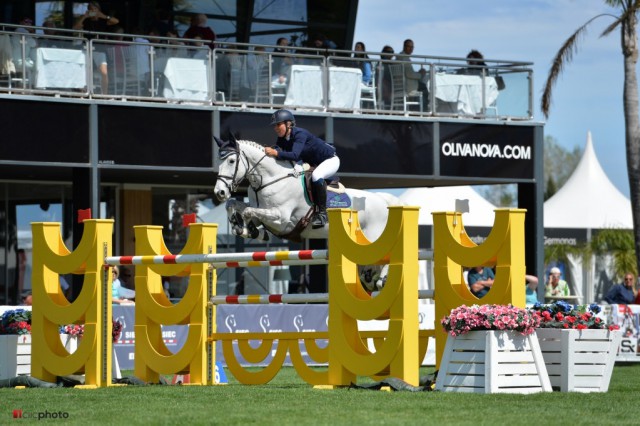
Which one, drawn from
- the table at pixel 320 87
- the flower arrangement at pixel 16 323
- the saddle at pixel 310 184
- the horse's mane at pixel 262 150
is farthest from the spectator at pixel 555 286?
the flower arrangement at pixel 16 323

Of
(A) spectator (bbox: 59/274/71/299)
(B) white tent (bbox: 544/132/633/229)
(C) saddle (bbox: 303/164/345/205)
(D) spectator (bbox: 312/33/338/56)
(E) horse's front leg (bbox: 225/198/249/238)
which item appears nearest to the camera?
(E) horse's front leg (bbox: 225/198/249/238)

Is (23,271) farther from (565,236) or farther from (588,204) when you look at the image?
(588,204)

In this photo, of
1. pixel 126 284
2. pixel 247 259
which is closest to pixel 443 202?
pixel 126 284

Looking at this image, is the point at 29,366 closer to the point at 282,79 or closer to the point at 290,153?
the point at 290,153

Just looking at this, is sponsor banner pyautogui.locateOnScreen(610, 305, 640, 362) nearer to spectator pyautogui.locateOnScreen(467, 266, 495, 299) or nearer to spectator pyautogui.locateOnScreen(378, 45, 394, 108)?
spectator pyautogui.locateOnScreen(467, 266, 495, 299)

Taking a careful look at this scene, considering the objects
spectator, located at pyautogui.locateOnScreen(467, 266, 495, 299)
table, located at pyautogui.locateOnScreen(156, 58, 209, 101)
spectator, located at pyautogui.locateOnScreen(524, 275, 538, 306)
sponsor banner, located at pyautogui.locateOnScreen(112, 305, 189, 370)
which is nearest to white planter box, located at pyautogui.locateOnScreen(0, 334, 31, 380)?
sponsor banner, located at pyautogui.locateOnScreen(112, 305, 189, 370)

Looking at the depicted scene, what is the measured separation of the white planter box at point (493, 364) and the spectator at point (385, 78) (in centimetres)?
1230

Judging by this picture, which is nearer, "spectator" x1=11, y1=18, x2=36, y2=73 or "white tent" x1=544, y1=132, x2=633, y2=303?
"spectator" x1=11, y1=18, x2=36, y2=73

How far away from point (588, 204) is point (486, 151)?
14.8m

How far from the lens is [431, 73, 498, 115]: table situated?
24766mm

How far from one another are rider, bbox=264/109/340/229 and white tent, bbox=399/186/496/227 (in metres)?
17.0

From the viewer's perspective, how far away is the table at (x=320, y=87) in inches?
926

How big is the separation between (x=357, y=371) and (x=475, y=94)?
43.3 feet

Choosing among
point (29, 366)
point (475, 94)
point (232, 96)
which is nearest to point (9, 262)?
point (232, 96)
